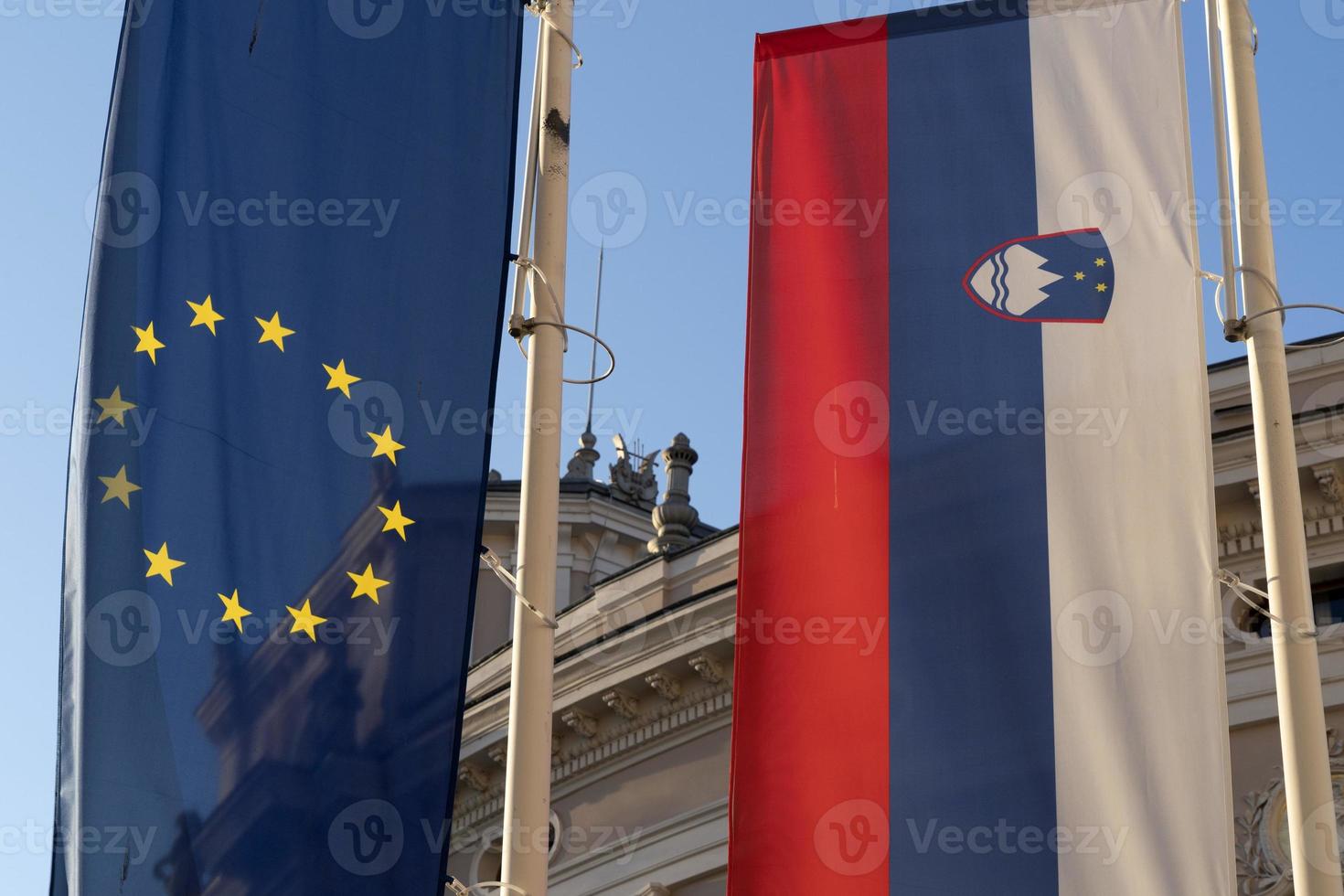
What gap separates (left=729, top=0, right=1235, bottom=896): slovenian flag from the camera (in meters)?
9.30

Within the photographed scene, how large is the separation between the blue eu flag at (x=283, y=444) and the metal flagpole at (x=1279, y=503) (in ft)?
10.9

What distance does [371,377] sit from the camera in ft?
30.3

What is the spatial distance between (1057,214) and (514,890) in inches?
160

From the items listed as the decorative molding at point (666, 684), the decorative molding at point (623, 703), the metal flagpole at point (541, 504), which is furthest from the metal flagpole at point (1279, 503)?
the decorative molding at point (623, 703)

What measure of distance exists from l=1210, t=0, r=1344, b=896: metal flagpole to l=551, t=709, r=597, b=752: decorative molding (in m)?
13.9

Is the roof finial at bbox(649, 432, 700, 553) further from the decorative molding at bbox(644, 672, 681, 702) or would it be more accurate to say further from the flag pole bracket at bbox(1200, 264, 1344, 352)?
the flag pole bracket at bbox(1200, 264, 1344, 352)

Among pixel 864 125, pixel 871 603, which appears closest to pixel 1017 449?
pixel 871 603

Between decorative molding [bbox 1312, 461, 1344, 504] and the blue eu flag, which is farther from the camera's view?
decorative molding [bbox 1312, 461, 1344, 504]

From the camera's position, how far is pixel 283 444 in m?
9.05

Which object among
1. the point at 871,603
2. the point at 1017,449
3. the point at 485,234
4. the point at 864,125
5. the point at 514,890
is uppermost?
the point at 864,125

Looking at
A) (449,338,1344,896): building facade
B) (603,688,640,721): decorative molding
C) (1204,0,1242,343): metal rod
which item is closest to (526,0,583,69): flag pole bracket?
(1204,0,1242,343): metal rod

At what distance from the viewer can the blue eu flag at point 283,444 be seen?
8.31 metres

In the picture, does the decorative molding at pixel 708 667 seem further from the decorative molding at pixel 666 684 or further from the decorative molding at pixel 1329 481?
the decorative molding at pixel 1329 481

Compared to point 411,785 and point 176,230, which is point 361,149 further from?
point 411,785
